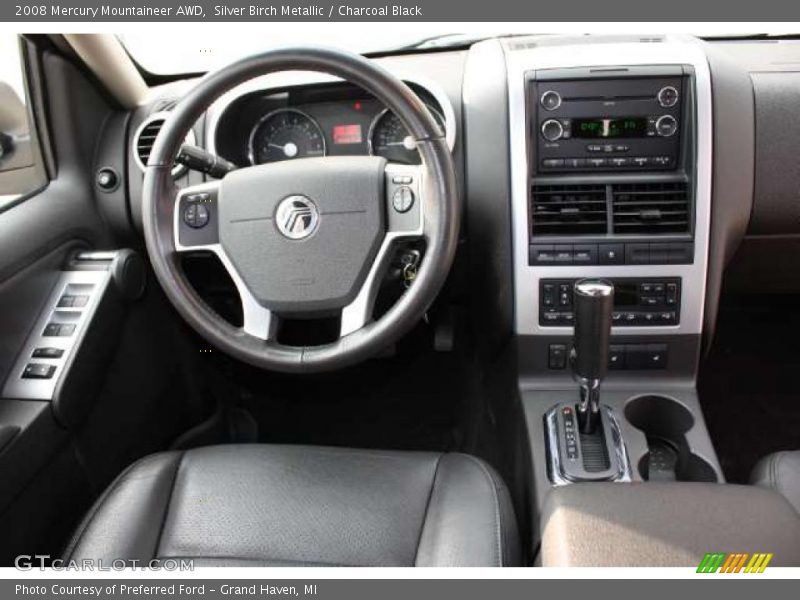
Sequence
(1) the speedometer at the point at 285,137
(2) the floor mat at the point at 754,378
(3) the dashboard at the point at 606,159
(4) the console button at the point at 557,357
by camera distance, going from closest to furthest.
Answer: (3) the dashboard at the point at 606,159 < (4) the console button at the point at 557,357 < (1) the speedometer at the point at 285,137 < (2) the floor mat at the point at 754,378

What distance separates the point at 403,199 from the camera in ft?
4.00

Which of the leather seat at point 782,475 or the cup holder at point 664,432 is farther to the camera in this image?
the cup holder at point 664,432

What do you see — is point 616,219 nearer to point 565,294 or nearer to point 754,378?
point 565,294

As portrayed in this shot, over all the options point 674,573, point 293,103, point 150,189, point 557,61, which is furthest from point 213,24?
point 674,573

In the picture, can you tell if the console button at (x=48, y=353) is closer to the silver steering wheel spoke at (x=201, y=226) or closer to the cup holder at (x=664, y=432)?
the silver steering wheel spoke at (x=201, y=226)

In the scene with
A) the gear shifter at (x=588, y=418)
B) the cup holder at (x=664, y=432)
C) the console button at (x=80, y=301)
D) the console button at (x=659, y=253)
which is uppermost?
the console button at (x=659, y=253)

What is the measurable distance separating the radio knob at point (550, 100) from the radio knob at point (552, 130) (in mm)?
27

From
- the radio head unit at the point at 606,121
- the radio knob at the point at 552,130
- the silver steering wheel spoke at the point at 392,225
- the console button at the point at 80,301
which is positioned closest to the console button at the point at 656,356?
the radio head unit at the point at 606,121

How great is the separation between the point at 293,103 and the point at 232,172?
1.00ft

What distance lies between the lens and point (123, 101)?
1658 millimetres

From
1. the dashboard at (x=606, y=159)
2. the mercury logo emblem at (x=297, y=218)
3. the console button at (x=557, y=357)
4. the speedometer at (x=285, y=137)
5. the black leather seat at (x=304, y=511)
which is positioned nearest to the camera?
the black leather seat at (x=304, y=511)

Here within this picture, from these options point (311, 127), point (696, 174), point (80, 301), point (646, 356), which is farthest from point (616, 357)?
point (80, 301)

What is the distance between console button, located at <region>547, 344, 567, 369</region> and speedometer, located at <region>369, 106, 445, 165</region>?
49 centimetres

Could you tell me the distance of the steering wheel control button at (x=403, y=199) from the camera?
1.21 meters
